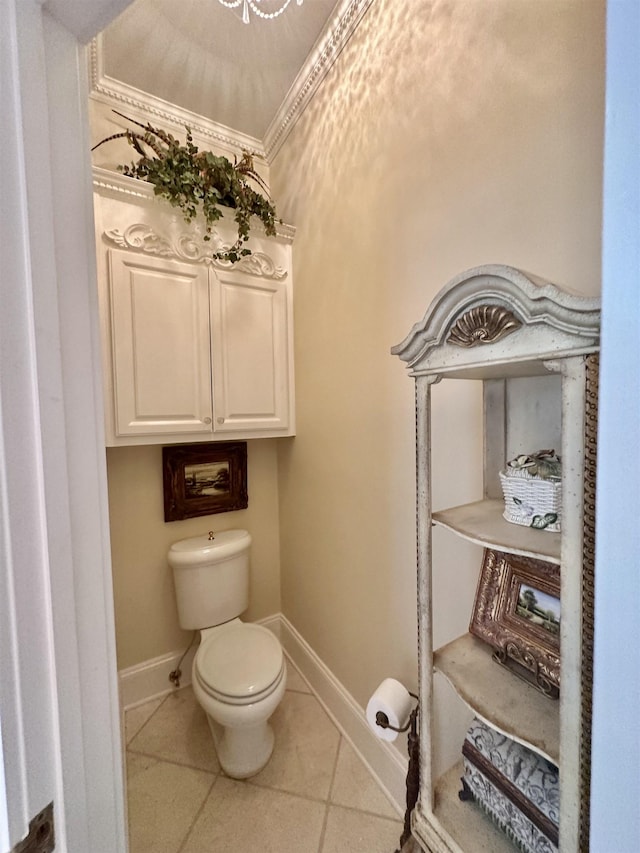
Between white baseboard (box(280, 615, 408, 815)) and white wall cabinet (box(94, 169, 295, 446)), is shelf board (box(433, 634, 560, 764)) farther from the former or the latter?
white wall cabinet (box(94, 169, 295, 446))

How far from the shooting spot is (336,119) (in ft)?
4.56

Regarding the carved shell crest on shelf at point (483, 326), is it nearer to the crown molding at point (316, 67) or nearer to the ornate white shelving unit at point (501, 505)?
the ornate white shelving unit at point (501, 505)

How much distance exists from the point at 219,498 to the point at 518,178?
5.90ft

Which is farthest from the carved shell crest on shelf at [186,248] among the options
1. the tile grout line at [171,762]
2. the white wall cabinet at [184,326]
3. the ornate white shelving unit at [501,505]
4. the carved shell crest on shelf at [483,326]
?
the tile grout line at [171,762]

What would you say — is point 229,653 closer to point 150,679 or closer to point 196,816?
point 196,816

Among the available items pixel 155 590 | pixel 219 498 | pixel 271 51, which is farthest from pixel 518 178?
pixel 155 590

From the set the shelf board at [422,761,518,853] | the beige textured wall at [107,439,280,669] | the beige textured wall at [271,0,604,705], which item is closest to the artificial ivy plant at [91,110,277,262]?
the beige textured wall at [271,0,604,705]

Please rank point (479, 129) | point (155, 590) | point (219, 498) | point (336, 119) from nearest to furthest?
point (479, 129) → point (336, 119) → point (155, 590) → point (219, 498)

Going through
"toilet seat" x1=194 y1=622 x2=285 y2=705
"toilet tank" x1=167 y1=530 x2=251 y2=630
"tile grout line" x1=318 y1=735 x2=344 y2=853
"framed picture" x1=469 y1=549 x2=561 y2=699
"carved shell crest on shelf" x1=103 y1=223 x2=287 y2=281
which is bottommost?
"tile grout line" x1=318 y1=735 x2=344 y2=853

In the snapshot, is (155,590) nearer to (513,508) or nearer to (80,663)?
(80,663)

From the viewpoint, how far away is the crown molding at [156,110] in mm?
1512

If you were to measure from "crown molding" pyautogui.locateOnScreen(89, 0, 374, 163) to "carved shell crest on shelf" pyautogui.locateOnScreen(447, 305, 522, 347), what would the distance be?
4.52 feet

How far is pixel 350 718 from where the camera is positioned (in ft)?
4.84

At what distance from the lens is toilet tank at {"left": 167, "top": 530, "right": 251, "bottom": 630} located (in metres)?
1.66
